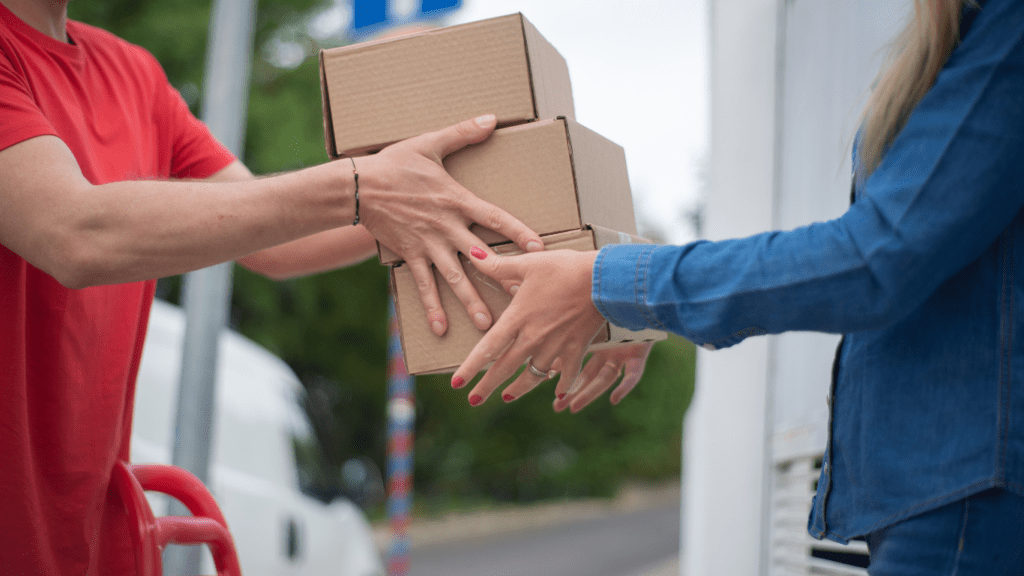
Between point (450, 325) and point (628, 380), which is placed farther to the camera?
point (628, 380)

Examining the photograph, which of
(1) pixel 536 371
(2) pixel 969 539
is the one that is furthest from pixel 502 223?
(2) pixel 969 539

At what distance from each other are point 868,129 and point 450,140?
0.73m

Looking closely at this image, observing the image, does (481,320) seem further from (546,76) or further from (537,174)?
(546,76)

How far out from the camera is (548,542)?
42.7ft

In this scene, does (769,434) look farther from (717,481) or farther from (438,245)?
(438,245)

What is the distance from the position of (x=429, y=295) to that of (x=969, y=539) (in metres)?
0.97

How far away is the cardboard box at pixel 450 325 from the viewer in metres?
1.55

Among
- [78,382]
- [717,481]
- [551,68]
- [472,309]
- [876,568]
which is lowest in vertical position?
[717,481]

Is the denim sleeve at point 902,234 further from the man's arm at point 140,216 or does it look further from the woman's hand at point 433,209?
the man's arm at point 140,216

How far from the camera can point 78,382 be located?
1.51 meters

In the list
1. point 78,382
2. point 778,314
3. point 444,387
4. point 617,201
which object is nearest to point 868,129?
point 778,314

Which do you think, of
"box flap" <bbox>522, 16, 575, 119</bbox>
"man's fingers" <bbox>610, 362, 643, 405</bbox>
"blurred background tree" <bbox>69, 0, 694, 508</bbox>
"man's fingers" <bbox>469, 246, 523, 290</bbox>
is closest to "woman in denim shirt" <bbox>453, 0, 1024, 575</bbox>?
"man's fingers" <bbox>469, 246, 523, 290</bbox>

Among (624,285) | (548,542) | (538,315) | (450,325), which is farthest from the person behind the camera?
(548,542)

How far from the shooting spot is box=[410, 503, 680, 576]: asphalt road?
394 inches
